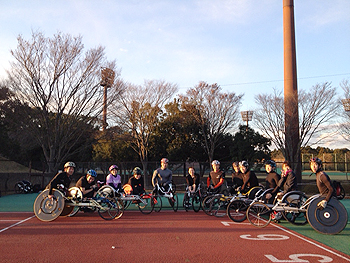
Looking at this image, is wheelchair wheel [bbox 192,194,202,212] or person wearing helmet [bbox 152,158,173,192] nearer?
person wearing helmet [bbox 152,158,173,192]

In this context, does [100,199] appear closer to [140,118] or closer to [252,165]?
[252,165]

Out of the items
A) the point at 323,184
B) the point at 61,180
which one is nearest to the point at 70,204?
the point at 61,180

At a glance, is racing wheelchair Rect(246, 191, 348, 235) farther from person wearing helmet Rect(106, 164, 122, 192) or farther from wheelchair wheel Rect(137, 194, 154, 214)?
person wearing helmet Rect(106, 164, 122, 192)

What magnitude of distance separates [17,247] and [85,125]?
18.0 m

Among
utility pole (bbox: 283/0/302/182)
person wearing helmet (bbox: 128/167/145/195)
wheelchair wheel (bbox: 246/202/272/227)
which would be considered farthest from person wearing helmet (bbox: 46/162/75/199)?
utility pole (bbox: 283/0/302/182)

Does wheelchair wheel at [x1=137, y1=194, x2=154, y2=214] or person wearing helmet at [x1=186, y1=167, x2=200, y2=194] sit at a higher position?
person wearing helmet at [x1=186, y1=167, x2=200, y2=194]

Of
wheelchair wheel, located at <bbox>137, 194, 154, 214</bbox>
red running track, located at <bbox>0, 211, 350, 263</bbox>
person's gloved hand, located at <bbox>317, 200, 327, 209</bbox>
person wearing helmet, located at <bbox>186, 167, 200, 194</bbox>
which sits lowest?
red running track, located at <bbox>0, 211, 350, 263</bbox>

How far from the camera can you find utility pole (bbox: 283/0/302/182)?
83.0 feet

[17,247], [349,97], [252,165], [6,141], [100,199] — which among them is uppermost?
[349,97]

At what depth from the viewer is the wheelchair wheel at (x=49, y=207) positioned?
32.7 feet

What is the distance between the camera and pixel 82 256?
604cm

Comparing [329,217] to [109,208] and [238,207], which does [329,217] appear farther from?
[109,208]

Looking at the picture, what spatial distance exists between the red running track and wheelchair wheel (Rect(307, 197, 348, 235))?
0.65 metres

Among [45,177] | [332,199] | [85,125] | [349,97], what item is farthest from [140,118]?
[332,199]
